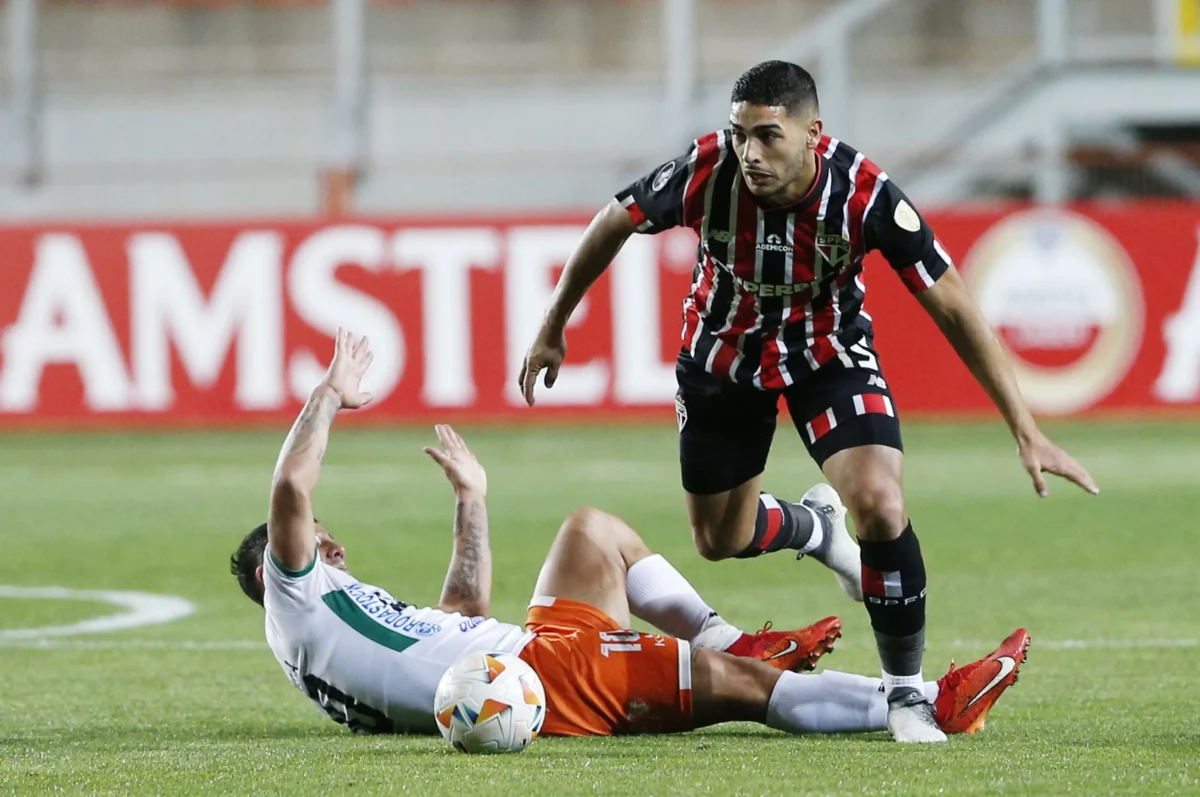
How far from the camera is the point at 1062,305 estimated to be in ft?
57.4

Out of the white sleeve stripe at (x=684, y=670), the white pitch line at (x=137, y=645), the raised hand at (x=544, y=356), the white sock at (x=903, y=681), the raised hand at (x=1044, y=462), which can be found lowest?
the white pitch line at (x=137, y=645)

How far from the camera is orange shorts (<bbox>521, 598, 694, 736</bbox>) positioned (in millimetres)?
5668

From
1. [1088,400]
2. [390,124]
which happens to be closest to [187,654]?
[1088,400]

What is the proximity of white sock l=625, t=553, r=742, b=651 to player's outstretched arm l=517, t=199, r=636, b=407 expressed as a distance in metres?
0.67

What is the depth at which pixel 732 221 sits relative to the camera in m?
6.04

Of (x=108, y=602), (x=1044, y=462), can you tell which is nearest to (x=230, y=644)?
(x=108, y=602)

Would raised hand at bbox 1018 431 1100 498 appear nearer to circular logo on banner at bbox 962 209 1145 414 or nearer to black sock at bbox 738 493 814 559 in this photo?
black sock at bbox 738 493 814 559

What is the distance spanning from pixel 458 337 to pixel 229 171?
227 inches

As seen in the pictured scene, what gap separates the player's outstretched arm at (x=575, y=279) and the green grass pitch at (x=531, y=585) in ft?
4.20

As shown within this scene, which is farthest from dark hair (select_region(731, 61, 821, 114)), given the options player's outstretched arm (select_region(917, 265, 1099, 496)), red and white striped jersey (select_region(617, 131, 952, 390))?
player's outstretched arm (select_region(917, 265, 1099, 496))

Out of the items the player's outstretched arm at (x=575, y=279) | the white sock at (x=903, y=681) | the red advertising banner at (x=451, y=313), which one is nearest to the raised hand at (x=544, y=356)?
the player's outstretched arm at (x=575, y=279)

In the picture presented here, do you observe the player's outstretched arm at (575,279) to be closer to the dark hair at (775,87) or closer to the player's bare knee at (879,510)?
the dark hair at (775,87)

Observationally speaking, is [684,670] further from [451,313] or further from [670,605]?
[451,313]

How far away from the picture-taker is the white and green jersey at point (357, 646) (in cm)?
563
